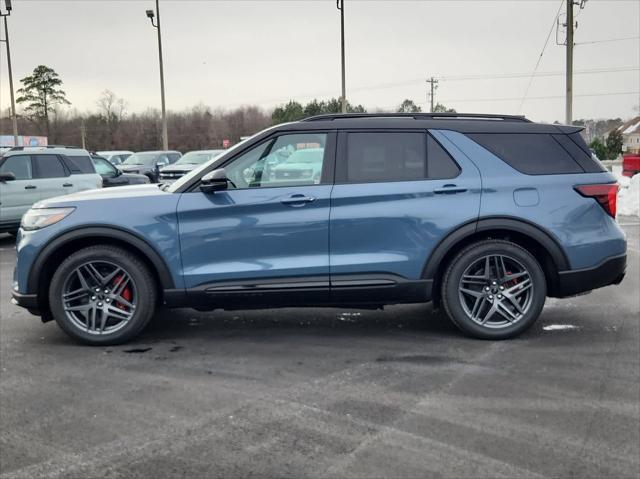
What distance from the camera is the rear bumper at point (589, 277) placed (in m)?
5.21

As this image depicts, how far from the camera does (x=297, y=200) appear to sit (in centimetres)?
505

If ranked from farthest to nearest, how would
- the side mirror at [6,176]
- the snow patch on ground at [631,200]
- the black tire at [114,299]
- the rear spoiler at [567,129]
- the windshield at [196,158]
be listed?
the windshield at [196,158], the snow patch on ground at [631,200], the side mirror at [6,176], the rear spoiler at [567,129], the black tire at [114,299]

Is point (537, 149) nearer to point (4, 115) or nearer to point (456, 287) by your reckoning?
point (456, 287)

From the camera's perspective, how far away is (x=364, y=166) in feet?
17.1

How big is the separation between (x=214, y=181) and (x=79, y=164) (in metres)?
9.17

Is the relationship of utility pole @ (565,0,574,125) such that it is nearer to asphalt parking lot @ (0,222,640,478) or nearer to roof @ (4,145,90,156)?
roof @ (4,145,90,156)

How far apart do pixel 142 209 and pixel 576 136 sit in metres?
3.69

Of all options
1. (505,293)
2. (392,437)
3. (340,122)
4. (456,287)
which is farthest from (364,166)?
(392,437)

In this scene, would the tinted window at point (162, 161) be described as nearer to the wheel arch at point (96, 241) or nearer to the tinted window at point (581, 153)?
the wheel arch at point (96, 241)

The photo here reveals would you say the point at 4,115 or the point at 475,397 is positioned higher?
the point at 4,115

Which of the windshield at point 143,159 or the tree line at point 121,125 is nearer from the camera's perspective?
the windshield at point 143,159

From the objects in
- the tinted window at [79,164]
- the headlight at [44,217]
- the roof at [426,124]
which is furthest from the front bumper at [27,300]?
the tinted window at [79,164]

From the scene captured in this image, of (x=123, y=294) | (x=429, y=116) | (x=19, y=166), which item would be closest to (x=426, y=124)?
(x=429, y=116)

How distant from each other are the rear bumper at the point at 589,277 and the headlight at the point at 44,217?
13.5ft
